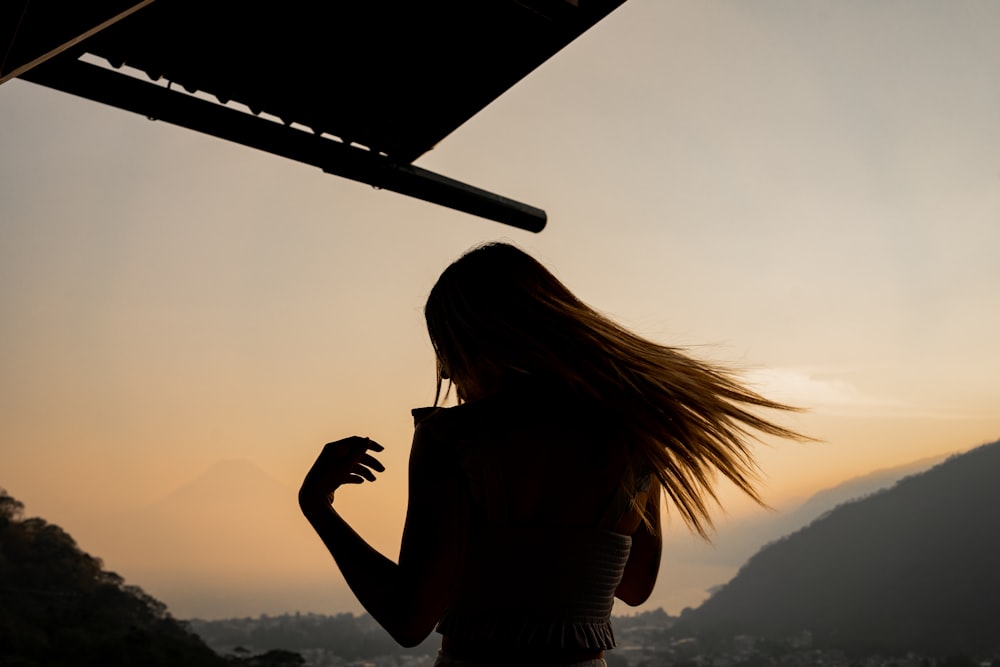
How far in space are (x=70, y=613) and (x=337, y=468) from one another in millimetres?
41177

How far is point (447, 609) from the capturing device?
1.09 meters

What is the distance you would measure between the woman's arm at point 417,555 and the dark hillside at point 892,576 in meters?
64.9

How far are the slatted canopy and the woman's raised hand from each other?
0.93 meters

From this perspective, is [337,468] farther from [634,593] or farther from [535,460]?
[634,593]

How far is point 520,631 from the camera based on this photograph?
101cm

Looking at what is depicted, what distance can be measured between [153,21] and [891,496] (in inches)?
3277

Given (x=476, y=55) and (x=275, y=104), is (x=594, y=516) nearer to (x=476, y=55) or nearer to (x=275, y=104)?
(x=476, y=55)

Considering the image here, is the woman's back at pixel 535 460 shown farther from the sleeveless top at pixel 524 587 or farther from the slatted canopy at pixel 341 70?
the slatted canopy at pixel 341 70

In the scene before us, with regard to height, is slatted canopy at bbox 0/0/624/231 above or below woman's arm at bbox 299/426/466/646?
above

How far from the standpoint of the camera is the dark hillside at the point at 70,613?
31.0 m

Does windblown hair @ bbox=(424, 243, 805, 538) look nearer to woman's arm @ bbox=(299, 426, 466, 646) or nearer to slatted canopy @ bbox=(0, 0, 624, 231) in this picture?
woman's arm @ bbox=(299, 426, 466, 646)

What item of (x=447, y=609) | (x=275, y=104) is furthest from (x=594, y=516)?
(x=275, y=104)

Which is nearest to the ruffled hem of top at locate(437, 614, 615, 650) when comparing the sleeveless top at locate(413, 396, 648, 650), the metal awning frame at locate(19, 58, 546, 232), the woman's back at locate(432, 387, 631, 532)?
the sleeveless top at locate(413, 396, 648, 650)

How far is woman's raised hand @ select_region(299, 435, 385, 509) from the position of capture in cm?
111
